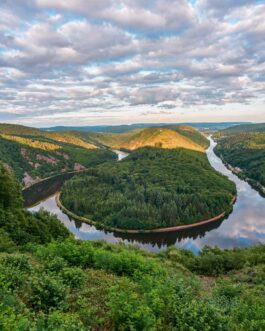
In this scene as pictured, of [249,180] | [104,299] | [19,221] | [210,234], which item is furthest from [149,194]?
[104,299]

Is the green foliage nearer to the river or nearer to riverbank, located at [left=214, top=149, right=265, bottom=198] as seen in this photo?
the river

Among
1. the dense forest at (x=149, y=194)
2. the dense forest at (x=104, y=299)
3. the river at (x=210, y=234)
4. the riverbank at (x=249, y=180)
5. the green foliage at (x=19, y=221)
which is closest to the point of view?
the dense forest at (x=104, y=299)

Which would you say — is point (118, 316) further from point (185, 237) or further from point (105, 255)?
point (185, 237)

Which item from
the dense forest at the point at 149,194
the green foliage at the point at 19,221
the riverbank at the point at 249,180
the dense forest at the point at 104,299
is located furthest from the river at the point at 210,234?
the dense forest at the point at 104,299

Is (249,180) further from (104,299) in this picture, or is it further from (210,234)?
(104,299)

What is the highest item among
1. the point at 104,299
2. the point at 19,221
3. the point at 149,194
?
the point at 104,299

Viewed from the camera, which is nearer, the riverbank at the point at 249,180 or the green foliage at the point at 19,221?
the green foliage at the point at 19,221

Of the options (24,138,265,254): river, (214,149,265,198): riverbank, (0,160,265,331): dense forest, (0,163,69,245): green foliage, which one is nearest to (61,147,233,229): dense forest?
(24,138,265,254): river

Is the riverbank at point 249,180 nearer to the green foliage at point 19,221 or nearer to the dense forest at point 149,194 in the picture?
the dense forest at point 149,194
